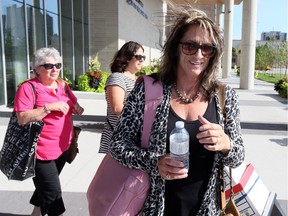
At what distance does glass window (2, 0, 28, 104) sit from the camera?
1181 cm

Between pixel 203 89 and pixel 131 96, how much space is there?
42 cm

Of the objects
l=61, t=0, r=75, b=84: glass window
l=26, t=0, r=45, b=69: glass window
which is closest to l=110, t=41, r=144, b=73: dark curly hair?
l=26, t=0, r=45, b=69: glass window

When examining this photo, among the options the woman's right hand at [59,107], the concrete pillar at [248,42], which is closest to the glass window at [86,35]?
the concrete pillar at [248,42]

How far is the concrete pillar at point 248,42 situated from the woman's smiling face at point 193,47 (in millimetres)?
20153

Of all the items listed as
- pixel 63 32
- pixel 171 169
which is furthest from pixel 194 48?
pixel 63 32

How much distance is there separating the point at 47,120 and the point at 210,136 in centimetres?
190

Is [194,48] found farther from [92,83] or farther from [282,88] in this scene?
[282,88]

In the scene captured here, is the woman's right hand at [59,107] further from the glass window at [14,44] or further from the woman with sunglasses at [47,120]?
the glass window at [14,44]

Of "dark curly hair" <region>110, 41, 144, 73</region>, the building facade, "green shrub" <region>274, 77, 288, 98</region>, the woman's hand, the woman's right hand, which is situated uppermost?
the building facade

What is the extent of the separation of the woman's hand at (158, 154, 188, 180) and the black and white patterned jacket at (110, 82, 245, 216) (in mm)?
55

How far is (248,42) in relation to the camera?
2133cm

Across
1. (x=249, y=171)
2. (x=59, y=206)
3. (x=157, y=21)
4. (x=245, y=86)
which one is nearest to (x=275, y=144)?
(x=249, y=171)

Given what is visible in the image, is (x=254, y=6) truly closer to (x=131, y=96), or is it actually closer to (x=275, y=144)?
(x=275, y=144)

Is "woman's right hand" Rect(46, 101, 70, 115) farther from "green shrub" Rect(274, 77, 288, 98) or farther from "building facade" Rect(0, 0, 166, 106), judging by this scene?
"green shrub" Rect(274, 77, 288, 98)
